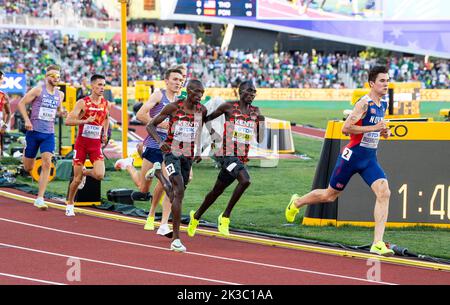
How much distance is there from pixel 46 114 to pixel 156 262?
488 cm

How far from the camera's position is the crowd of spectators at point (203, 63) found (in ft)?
189

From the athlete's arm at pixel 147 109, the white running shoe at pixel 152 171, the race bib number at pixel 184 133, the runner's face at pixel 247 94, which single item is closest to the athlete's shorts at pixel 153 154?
the white running shoe at pixel 152 171

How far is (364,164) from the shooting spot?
10.6 m

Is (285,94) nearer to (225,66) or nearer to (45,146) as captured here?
(225,66)

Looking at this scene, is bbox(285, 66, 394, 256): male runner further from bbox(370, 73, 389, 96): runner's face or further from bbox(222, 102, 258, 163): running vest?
bbox(222, 102, 258, 163): running vest

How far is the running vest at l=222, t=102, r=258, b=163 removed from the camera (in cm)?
1129

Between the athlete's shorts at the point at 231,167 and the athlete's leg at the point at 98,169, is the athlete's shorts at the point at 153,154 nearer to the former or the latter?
the athlete's shorts at the point at 231,167

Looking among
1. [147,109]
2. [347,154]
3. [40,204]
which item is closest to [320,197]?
[347,154]

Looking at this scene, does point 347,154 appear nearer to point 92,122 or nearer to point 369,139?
point 369,139

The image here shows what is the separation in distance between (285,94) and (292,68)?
186 inches

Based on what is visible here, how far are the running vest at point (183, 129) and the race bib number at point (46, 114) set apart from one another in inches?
144

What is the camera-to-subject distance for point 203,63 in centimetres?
6022

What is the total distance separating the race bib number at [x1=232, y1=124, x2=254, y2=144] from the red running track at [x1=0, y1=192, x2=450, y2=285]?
1.12 meters
